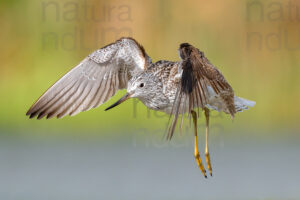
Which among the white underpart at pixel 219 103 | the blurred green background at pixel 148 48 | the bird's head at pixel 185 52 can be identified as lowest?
the white underpart at pixel 219 103

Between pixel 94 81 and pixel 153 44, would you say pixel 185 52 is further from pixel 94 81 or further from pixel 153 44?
pixel 153 44

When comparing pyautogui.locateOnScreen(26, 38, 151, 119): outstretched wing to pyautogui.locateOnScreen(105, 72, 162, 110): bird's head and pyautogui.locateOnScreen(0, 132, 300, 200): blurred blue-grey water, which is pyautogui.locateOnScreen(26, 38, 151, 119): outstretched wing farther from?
pyautogui.locateOnScreen(0, 132, 300, 200): blurred blue-grey water

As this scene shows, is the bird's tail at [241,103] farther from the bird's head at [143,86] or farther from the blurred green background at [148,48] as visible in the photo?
the blurred green background at [148,48]

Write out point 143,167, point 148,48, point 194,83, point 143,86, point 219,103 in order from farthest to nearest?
point 148,48, point 143,167, point 219,103, point 143,86, point 194,83

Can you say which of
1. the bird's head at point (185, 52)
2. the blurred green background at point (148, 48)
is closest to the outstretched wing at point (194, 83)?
the bird's head at point (185, 52)

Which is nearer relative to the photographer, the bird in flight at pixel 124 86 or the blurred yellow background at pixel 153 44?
the bird in flight at pixel 124 86

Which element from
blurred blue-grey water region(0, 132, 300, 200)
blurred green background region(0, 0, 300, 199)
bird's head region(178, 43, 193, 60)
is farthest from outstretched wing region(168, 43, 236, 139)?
blurred green background region(0, 0, 300, 199)

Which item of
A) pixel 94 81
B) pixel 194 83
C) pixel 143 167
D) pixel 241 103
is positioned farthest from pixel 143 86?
pixel 143 167

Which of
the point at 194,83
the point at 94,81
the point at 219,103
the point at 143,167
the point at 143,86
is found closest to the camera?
the point at 194,83
